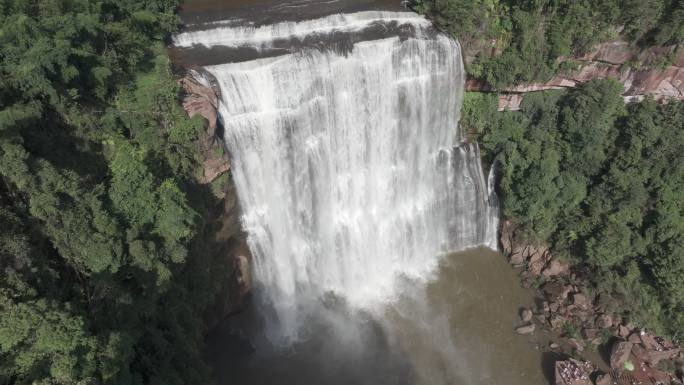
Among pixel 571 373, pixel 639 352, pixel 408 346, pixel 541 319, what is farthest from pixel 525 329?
pixel 408 346

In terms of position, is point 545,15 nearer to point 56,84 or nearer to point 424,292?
point 424,292

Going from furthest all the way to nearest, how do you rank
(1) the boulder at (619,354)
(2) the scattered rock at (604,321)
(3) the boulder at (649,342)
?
(2) the scattered rock at (604,321) < (3) the boulder at (649,342) < (1) the boulder at (619,354)

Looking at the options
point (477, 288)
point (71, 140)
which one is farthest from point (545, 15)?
point (71, 140)

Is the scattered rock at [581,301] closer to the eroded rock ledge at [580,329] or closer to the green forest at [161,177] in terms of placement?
the eroded rock ledge at [580,329]

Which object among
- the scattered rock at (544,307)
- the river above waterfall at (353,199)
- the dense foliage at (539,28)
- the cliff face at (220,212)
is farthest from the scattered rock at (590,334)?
the cliff face at (220,212)

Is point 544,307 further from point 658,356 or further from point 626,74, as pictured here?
point 626,74
